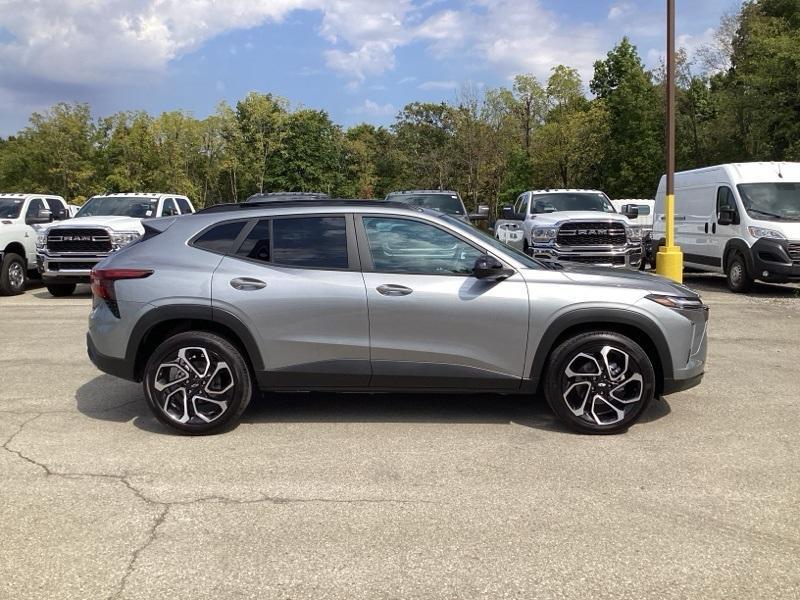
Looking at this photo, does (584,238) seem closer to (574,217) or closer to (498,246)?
(574,217)

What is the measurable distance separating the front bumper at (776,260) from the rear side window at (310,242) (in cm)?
1016

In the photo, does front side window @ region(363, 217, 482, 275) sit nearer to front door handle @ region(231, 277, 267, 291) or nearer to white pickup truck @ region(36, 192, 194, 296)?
front door handle @ region(231, 277, 267, 291)

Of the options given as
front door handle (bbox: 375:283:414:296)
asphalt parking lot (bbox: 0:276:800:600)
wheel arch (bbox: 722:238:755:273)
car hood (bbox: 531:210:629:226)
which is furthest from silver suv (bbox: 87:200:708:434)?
wheel arch (bbox: 722:238:755:273)

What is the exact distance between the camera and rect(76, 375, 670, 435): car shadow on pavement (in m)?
5.57

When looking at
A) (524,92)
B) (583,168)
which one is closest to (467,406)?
(583,168)

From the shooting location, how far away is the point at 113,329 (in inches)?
208

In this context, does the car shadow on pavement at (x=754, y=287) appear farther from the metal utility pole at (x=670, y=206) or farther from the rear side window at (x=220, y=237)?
the rear side window at (x=220, y=237)

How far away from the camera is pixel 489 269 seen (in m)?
5.02

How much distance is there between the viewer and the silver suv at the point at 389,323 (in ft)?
16.6

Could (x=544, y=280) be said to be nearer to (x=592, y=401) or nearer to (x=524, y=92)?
(x=592, y=401)

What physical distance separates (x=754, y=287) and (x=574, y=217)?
4.10 metres

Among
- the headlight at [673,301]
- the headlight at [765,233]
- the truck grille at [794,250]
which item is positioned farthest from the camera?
the headlight at [765,233]

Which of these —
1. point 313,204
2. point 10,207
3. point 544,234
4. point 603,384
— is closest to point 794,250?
point 544,234

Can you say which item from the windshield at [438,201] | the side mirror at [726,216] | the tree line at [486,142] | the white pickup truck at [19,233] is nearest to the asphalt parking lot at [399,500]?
the side mirror at [726,216]
